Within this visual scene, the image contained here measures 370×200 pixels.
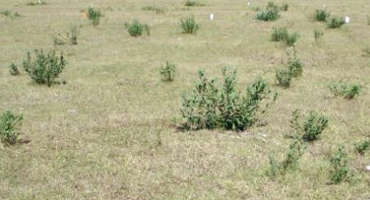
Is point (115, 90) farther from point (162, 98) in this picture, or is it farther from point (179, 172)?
point (179, 172)

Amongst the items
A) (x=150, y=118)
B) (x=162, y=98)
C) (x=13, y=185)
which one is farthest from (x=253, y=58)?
(x=13, y=185)

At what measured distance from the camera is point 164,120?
786cm

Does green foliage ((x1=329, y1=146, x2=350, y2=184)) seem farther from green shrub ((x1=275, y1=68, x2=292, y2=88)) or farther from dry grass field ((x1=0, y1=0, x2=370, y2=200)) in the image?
green shrub ((x1=275, y1=68, x2=292, y2=88))

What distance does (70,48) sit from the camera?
1346 cm

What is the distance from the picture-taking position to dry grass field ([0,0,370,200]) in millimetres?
5691

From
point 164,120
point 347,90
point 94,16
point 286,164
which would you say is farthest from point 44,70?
point 94,16

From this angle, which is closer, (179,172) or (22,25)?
(179,172)

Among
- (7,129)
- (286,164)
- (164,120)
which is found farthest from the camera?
(164,120)

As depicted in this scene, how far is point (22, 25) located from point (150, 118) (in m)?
10.5

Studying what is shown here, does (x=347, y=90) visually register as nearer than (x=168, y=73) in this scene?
Yes

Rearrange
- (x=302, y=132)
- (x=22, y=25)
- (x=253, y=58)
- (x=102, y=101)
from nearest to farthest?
(x=302, y=132), (x=102, y=101), (x=253, y=58), (x=22, y=25)

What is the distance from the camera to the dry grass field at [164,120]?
18.7 feet

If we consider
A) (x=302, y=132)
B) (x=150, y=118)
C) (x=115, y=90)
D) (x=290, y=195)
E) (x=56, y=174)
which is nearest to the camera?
(x=290, y=195)

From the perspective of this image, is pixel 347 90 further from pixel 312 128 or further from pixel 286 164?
pixel 286 164
